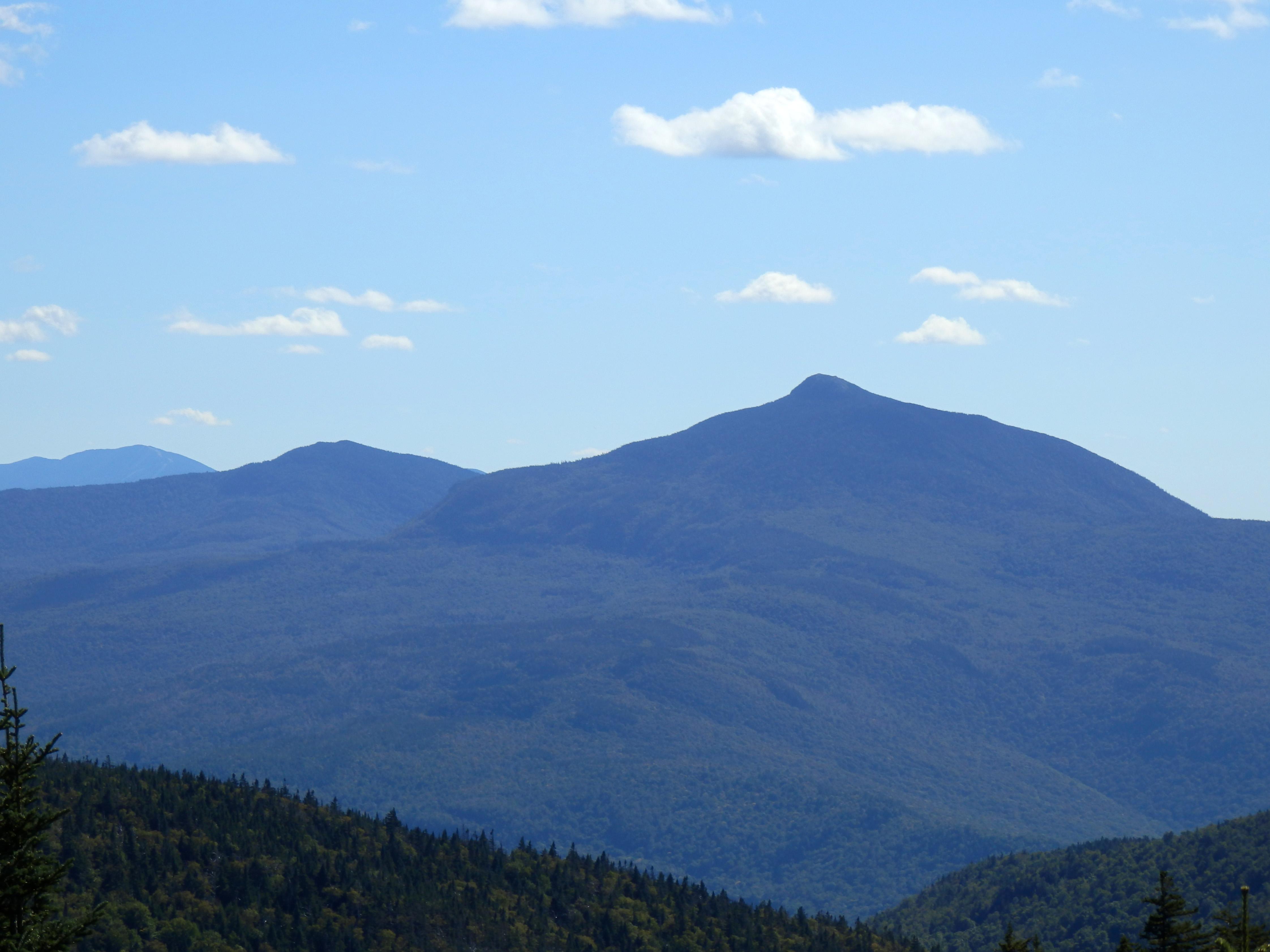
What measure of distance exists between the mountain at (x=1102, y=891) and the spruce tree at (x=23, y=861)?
461 feet

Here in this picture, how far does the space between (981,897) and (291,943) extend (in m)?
112

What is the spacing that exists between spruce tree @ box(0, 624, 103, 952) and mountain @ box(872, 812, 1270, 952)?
140m

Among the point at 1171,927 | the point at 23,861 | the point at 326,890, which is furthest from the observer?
the point at 326,890

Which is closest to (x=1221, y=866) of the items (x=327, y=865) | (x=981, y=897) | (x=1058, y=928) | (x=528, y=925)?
(x=1058, y=928)

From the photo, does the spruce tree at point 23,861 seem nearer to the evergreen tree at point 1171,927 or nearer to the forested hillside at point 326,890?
the evergreen tree at point 1171,927

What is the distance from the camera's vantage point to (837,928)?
146 meters

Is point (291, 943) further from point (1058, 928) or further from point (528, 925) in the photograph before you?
point (1058, 928)

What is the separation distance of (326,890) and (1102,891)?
100 metres

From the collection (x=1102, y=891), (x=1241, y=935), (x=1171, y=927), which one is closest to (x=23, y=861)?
(x=1241, y=935)

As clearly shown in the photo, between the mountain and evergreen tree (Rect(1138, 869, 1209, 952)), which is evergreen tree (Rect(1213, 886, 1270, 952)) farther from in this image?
the mountain

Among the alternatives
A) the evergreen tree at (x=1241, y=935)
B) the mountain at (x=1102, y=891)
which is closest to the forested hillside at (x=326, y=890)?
the mountain at (x=1102, y=891)

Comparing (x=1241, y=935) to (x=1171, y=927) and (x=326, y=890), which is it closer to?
(x=1171, y=927)

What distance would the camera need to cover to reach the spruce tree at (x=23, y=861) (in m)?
26.7

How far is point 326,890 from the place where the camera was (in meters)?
121
